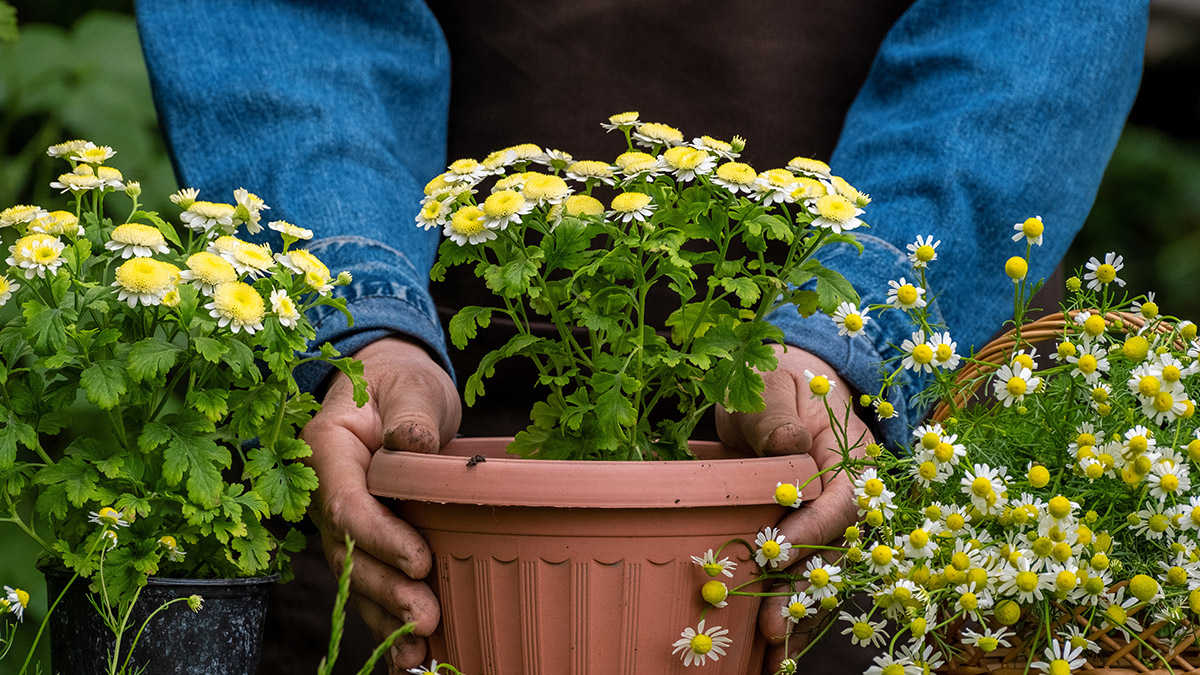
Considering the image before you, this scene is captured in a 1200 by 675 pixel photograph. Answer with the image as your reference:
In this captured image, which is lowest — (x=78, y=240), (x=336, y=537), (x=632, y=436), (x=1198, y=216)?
(x=1198, y=216)

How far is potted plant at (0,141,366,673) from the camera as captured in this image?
0.89 m

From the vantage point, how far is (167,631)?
0.93m

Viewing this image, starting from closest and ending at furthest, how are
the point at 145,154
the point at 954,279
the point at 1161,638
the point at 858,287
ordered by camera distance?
1. the point at 1161,638
2. the point at 858,287
3. the point at 954,279
4. the point at 145,154

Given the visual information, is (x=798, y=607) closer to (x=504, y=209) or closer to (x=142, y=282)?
(x=504, y=209)

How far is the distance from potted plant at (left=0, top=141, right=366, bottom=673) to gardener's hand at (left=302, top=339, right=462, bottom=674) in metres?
0.05

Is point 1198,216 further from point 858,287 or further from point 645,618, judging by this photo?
point 645,618

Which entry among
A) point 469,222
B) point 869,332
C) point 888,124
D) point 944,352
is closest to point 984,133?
point 888,124

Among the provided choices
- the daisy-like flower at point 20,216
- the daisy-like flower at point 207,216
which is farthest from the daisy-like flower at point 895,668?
the daisy-like flower at point 20,216

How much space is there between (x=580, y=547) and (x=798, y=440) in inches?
9.4

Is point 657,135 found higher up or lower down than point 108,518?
higher up

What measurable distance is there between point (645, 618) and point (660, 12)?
45.7 inches

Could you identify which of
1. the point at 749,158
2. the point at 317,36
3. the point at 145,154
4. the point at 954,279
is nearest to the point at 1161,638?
the point at 954,279

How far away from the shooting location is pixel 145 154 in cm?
254

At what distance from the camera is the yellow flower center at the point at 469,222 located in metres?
0.95
